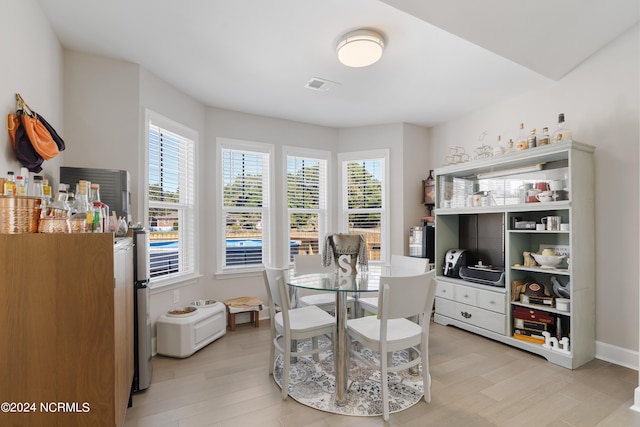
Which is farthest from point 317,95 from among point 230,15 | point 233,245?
point 233,245

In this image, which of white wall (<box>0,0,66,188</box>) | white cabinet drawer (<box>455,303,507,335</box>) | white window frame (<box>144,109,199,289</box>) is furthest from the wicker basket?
white cabinet drawer (<box>455,303,507,335</box>)

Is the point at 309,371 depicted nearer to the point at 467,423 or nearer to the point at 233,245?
the point at 467,423

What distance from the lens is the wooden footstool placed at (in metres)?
3.72

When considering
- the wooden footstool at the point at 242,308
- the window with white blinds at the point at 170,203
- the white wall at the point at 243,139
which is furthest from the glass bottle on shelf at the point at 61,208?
the wooden footstool at the point at 242,308

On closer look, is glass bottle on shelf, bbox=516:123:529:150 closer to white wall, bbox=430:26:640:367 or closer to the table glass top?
white wall, bbox=430:26:640:367

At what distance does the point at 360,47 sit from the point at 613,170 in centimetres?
253

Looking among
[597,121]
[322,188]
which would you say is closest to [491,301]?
[597,121]

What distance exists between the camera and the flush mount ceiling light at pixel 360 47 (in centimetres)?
243

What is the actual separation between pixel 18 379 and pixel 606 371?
397 centimetres

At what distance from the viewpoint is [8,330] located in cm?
129

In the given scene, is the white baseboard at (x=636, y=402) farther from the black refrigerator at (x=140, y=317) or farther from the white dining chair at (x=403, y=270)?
the black refrigerator at (x=140, y=317)

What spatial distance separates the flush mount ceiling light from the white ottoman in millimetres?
2755

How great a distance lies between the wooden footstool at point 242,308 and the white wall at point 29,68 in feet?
7.04

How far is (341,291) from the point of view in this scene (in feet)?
7.39
